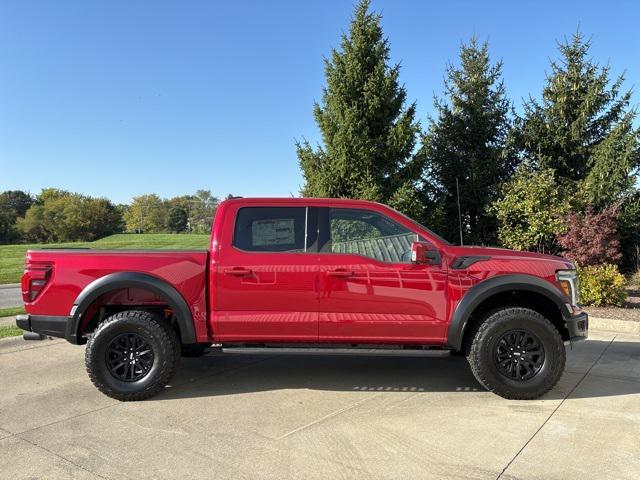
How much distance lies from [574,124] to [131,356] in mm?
13160

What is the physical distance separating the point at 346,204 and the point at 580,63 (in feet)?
40.5

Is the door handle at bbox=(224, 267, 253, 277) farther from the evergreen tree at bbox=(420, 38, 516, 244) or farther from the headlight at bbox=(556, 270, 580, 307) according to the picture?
the evergreen tree at bbox=(420, 38, 516, 244)

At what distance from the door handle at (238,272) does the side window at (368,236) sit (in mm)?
730

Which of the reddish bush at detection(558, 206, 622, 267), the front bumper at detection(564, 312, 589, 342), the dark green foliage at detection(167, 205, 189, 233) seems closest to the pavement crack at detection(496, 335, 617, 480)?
the front bumper at detection(564, 312, 589, 342)

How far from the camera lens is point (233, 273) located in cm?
Answer: 449

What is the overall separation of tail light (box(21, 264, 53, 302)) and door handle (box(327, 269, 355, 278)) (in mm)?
2575

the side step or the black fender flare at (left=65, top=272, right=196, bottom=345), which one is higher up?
the black fender flare at (left=65, top=272, right=196, bottom=345)

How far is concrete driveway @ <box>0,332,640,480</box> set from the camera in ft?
10.5

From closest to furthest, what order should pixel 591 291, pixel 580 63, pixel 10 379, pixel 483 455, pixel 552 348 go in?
pixel 483 455
pixel 552 348
pixel 10 379
pixel 591 291
pixel 580 63

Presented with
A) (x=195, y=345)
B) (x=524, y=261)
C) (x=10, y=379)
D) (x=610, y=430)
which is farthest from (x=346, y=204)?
(x=10, y=379)

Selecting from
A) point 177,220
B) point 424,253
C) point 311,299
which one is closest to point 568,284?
point 424,253

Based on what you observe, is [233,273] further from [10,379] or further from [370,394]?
[10,379]

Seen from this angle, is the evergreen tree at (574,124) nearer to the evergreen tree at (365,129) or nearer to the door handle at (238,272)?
the evergreen tree at (365,129)

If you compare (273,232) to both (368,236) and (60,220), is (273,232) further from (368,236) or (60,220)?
(60,220)
